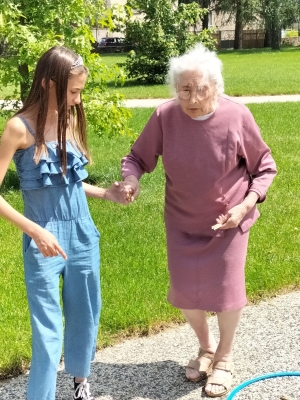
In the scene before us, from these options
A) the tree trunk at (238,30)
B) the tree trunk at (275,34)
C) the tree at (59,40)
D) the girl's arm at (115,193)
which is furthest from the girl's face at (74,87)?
the tree trunk at (238,30)

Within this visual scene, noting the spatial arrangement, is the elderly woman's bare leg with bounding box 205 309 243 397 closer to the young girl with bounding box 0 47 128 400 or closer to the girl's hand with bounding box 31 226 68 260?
the young girl with bounding box 0 47 128 400

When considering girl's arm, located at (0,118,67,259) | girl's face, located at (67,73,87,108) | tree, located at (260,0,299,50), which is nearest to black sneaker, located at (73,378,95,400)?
girl's arm, located at (0,118,67,259)

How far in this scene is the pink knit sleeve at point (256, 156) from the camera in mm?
2973

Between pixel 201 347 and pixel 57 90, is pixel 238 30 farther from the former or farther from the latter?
pixel 57 90

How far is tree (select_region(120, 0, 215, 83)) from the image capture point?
2027 cm

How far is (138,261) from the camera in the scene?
4820 mm

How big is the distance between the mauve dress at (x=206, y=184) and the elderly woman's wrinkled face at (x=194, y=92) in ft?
0.31

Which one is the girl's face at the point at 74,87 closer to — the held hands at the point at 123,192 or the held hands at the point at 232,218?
the held hands at the point at 123,192

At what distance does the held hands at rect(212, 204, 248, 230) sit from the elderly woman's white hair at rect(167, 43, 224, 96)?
1.70 feet

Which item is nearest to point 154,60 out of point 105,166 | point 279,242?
point 105,166

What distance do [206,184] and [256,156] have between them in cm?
27

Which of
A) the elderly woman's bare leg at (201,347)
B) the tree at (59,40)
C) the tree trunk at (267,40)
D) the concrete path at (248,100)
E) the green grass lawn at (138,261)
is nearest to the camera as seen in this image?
the elderly woman's bare leg at (201,347)

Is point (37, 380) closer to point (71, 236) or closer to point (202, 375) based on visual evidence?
point (71, 236)

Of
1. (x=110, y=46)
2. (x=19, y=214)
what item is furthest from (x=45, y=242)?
(x=110, y=46)
